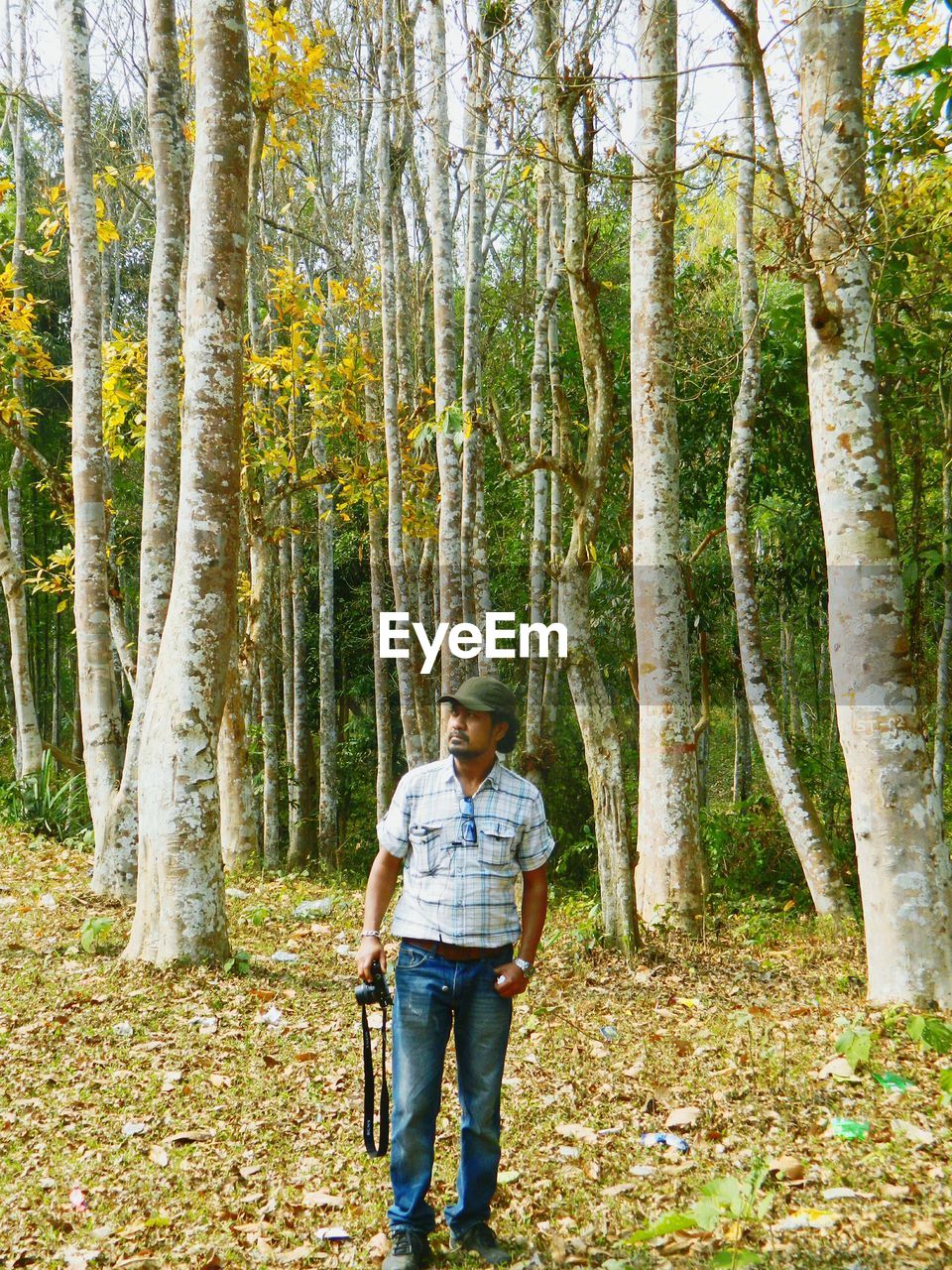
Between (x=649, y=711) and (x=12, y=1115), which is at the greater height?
(x=649, y=711)

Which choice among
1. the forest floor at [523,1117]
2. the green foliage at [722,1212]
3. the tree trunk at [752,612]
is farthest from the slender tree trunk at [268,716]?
the green foliage at [722,1212]

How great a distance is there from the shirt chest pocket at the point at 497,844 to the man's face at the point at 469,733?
25 centimetres

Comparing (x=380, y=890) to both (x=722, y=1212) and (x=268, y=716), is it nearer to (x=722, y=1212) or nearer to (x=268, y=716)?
(x=722, y=1212)

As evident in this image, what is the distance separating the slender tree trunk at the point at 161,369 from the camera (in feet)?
26.8

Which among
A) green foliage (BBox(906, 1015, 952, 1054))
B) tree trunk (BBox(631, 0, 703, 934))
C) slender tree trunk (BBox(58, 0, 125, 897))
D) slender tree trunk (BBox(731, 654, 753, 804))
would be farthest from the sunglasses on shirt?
slender tree trunk (BBox(731, 654, 753, 804))

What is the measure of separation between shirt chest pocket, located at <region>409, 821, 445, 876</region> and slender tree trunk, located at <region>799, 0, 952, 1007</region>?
284cm

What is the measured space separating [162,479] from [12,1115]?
4745 millimetres

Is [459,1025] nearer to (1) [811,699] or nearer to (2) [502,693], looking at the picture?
(2) [502,693]

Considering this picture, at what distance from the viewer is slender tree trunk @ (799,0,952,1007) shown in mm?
5656

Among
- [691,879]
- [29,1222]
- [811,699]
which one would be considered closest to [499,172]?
[691,879]

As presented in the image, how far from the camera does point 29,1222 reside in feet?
12.6

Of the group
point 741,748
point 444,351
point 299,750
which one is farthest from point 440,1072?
point 741,748

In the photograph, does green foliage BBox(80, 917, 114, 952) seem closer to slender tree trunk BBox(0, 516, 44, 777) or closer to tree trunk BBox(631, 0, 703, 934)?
tree trunk BBox(631, 0, 703, 934)

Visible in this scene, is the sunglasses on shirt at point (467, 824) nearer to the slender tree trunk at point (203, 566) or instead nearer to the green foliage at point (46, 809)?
the slender tree trunk at point (203, 566)
